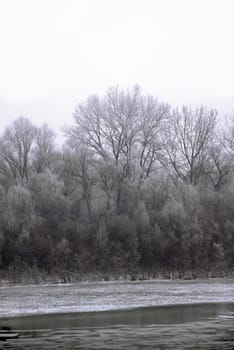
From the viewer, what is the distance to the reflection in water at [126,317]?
27688 millimetres

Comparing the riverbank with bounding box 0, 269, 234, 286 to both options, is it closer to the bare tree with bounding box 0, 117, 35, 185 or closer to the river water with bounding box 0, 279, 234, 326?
the river water with bounding box 0, 279, 234, 326

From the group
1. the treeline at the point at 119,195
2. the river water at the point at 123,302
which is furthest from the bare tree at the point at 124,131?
the river water at the point at 123,302

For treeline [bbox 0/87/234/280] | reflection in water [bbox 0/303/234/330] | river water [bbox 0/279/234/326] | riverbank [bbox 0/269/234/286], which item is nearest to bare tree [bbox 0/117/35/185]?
treeline [bbox 0/87/234/280]

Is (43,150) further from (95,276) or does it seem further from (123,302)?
(123,302)

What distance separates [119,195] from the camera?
2864 inches

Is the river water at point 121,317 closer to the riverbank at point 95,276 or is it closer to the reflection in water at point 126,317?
the reflection in water at point 126,317

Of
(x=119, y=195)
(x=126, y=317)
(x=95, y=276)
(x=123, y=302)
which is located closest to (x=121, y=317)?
(x=126, y=317)

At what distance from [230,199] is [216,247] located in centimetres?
811

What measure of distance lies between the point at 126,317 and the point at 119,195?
43.0m

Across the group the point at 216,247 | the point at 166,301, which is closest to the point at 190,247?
the point at 216,247

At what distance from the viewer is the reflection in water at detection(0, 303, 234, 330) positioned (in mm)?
27688

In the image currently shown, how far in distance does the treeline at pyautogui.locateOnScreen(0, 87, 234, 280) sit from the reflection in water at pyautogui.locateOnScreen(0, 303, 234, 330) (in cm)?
2878

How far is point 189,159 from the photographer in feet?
265

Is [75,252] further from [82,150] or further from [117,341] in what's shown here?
A: [117,341]
